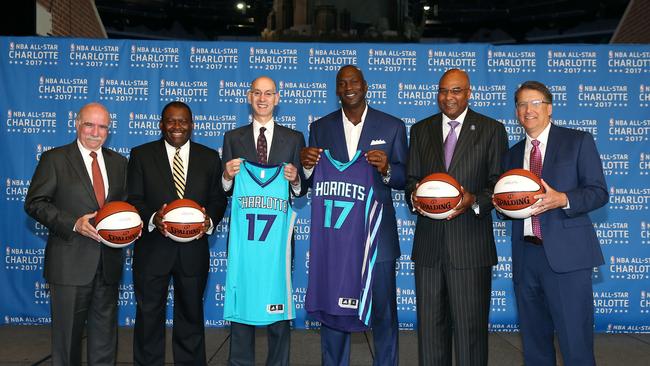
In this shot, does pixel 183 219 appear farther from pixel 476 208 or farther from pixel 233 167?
pixel 476 208

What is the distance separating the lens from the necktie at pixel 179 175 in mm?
3441

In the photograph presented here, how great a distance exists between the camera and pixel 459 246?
3066 mm

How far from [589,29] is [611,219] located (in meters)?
15.0

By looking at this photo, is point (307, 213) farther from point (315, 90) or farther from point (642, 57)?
point (642, 57)

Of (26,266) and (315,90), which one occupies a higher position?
(315,90)

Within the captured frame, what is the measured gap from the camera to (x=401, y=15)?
9977 mm

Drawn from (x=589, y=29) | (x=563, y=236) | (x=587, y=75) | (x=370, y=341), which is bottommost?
(x=370, y=341)

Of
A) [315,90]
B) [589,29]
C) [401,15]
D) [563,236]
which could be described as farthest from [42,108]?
[589,29]

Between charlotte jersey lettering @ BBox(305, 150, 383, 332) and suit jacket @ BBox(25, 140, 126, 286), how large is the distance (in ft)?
4.02

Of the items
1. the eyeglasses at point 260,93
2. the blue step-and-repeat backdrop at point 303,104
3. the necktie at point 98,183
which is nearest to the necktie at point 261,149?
the eyeglasses at point 260,93

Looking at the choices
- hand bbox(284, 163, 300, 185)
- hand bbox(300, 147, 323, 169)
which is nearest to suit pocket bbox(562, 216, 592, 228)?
hand bbox(300, 147, 323, 169)

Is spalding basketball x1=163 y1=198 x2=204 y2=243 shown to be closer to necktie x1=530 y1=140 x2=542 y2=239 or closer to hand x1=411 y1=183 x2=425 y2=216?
hand x1=411 y1=183 x2=425 y2=216

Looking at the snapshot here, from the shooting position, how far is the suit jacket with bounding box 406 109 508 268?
3.07 m

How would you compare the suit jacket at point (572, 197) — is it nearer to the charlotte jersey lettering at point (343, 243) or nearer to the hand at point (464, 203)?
the hand at point (464, 203)
